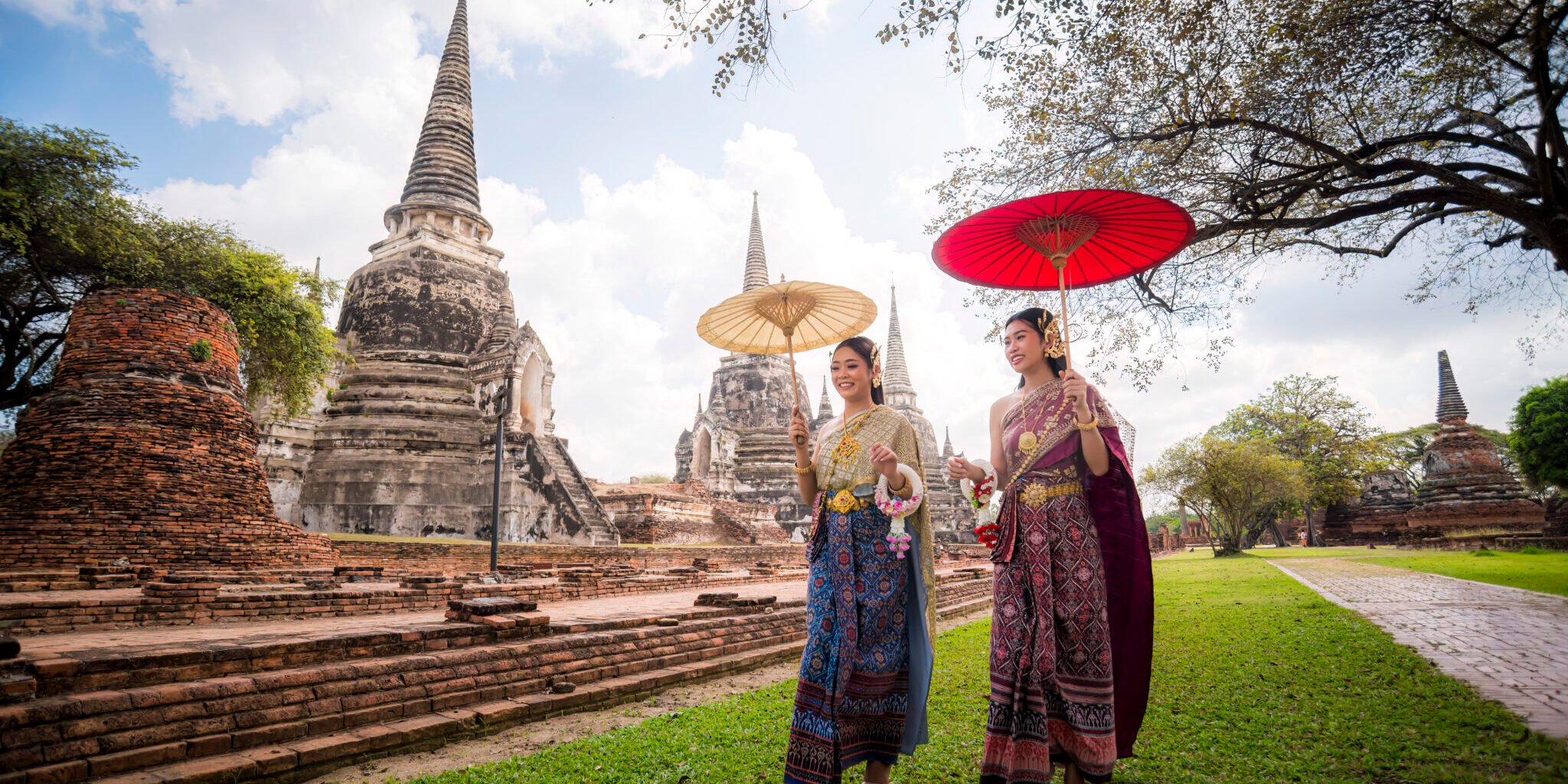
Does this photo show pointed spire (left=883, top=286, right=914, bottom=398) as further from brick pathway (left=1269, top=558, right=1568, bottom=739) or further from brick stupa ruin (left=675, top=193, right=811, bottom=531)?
brick pathway (left=1269, top=558, right=1568, bottom=739)

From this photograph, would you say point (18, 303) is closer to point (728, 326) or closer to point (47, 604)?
point (47, 604)

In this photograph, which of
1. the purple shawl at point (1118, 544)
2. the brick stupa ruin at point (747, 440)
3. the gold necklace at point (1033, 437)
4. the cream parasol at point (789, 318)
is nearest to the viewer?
the purple shawl at point (1118, 544)

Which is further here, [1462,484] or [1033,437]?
[1462,484]

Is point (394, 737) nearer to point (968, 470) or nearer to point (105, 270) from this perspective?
point (968, 470)

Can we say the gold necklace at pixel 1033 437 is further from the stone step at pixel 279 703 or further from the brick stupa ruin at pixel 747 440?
the brick stupa ruin at pixel 747 440

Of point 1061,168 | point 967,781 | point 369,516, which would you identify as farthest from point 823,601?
point 369,516

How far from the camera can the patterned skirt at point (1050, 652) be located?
317 cm

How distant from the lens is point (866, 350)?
3.81m

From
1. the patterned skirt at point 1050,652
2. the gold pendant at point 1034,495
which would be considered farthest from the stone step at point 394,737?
the gold pendant at point 1034,495

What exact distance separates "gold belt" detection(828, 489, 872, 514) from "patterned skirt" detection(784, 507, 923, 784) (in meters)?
0.02

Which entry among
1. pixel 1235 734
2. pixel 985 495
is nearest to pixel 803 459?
pixel 985 495

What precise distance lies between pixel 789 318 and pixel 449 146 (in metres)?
19.4

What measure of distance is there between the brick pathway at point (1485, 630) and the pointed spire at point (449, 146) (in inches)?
796

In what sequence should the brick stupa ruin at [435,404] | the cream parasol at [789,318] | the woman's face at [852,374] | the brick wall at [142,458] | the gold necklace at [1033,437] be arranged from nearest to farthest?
the gold necklace at [1033,437]
the woman's face at [852,374]
the cream parasol at [789,318]
the brick wall at [142,458]
the brick stupa ruin at [435,404]
